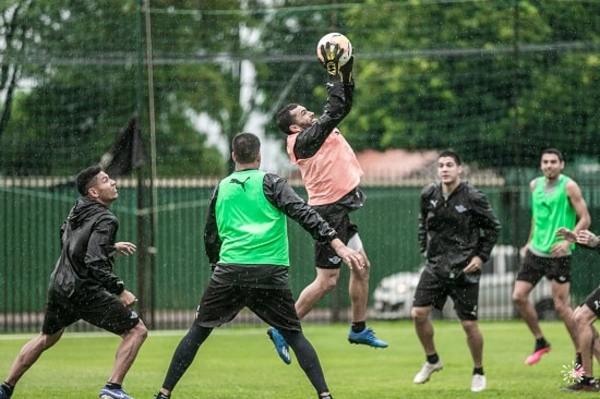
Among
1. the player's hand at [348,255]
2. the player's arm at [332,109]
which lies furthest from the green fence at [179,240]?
the player's hand at [348,255]

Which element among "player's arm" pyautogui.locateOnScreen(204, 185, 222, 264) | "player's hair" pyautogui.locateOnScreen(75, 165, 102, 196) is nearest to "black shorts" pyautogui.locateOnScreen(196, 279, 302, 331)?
"player's arm" pyautogui.locateOnScreen(204, 185, 222, 264)

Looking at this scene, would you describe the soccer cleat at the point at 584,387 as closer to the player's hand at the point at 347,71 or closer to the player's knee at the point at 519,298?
the player's knee at the point at 519,298

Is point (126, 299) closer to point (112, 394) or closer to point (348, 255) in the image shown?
point (112, 394)

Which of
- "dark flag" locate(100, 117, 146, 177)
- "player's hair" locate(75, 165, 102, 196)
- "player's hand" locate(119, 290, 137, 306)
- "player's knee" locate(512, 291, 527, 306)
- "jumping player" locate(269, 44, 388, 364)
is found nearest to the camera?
"player's hand" locate(119, 290, 137, 306)

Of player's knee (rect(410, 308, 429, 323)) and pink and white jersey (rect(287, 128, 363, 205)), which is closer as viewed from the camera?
pink and white jersey (rect(287, 128, 363, 205))

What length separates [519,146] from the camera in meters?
23.2

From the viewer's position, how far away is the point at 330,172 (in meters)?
11.5

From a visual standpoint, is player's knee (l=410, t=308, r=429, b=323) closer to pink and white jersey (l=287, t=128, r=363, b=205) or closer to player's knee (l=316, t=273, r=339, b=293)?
player's knee (l=316, t=273, r=339, b=293)

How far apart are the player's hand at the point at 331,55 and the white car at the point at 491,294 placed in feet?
45.2

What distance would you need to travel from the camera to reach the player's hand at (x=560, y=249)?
48.0ft

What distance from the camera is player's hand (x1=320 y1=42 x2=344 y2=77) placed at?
10172mm

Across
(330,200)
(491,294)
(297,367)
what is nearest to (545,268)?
(297,367)

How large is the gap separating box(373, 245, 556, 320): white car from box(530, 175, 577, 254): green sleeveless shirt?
343 inches

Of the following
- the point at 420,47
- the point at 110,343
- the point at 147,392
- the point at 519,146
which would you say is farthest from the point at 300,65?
the point at 147,392
